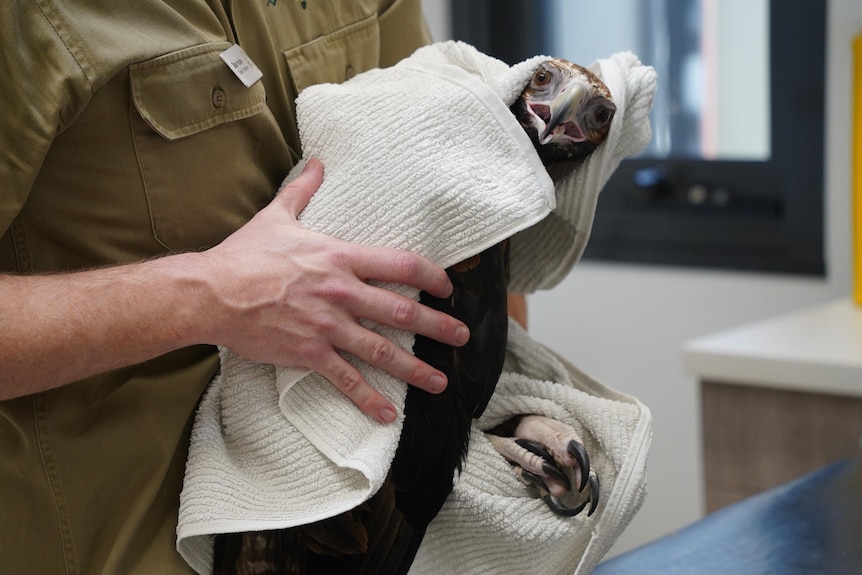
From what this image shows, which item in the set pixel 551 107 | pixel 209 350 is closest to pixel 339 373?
pixel 209 350

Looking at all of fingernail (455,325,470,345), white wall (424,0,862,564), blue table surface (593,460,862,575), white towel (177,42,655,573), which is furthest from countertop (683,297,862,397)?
fingernail (455,325,470,345)

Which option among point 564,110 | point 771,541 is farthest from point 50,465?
point 771,541

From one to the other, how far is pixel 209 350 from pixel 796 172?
1.68 m

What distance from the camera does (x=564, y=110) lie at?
0.84m

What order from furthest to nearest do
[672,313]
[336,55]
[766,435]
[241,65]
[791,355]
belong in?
[672,313] < [766,435] < [791,355] < [336,55] < [241,65]

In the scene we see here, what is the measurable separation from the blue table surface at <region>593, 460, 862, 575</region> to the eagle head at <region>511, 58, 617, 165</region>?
453 millimetres

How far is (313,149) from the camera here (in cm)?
87

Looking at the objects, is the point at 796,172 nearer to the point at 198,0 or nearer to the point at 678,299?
the point at 678,299

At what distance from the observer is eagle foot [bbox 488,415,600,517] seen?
0.85 m

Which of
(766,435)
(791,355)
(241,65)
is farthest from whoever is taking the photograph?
(766,435)

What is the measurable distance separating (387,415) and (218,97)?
0.94 ft

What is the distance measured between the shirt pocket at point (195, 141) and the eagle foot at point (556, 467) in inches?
11.8

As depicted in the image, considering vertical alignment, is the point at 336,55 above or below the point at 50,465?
above

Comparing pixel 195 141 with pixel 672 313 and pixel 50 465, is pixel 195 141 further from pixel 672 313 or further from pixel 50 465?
pixel 672 313
